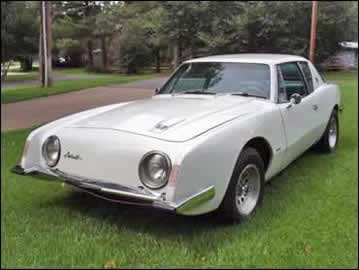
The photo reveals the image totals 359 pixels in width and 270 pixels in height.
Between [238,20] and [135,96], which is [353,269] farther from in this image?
[238,20]

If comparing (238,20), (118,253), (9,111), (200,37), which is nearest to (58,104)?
(9,111)

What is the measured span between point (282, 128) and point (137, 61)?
15503 mm

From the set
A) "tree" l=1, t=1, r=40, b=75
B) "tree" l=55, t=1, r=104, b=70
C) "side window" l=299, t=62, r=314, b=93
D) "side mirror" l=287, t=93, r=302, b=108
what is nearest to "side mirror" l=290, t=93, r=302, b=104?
"side mirror" l=287, t=93, r=302, b=108

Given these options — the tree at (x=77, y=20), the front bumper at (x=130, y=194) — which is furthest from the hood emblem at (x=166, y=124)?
the tree at (x=77, y=20)

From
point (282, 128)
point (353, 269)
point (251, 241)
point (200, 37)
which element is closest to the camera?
point (353, 269)

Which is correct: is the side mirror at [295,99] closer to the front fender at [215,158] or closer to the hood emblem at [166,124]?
the front fender at [215,158]

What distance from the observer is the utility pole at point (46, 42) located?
53.2 feet

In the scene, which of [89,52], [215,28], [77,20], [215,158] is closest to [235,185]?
[215,158]

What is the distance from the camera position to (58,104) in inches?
446

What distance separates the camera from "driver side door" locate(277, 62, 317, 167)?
439cm

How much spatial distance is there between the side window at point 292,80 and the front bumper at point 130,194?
2.08 m

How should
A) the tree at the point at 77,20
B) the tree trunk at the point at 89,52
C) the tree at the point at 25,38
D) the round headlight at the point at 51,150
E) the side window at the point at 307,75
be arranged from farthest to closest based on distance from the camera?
the tree at the point at 77,20
the tree trunk at the point at 89,52
the tree at the point at 25,38
the side window at the point at 307,75
the round headlight at the point at 51,150

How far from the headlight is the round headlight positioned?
0.84 meters

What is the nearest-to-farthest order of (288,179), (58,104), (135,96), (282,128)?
(282,128) → (288,179) → (58,104) → (135,96)
